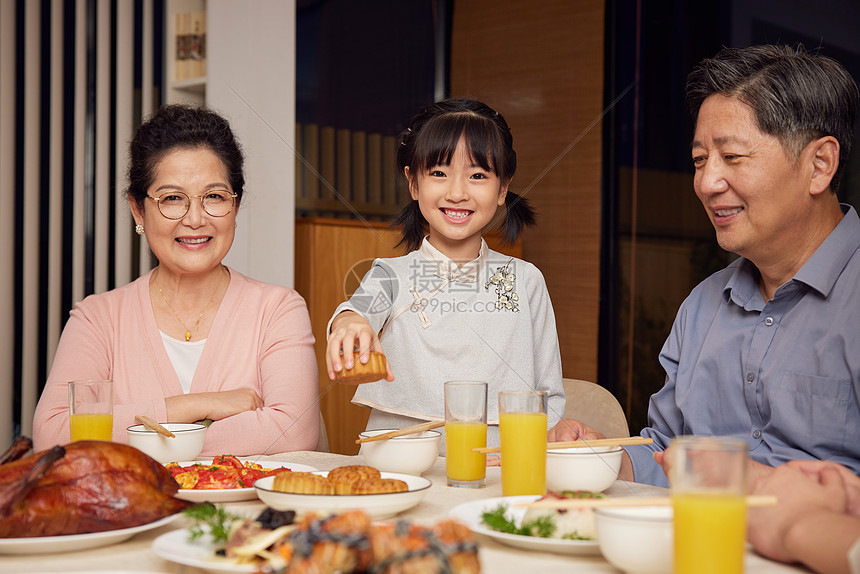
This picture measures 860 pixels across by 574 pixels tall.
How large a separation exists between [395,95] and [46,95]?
150cm

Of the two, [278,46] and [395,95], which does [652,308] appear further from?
[278,46]

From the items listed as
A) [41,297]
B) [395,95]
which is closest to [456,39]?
[395,95]

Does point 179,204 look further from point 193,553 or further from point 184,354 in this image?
point 193,553

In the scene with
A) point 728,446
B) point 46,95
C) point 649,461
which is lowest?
point 649,461

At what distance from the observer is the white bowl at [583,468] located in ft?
3.38

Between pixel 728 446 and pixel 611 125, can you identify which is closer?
pixel 728 446

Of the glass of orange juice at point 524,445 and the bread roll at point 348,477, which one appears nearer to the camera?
the bread roll at point 348,477

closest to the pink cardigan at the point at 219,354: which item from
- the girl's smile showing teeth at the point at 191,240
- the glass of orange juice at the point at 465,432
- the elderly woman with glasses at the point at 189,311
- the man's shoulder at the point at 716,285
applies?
the elderly woman with glasses at the point at 189,311

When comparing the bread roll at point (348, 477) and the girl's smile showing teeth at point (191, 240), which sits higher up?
the girl's smile showing teeth at point (191, 240)

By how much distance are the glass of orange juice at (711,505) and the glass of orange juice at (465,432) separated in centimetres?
49

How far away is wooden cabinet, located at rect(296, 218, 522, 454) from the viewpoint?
2746 millimetres

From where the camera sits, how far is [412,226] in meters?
2.03

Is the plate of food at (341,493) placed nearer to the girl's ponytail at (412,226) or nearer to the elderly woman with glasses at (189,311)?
the elderly woman with glasses at (189,311)

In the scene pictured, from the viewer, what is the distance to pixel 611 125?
11.1 ft
